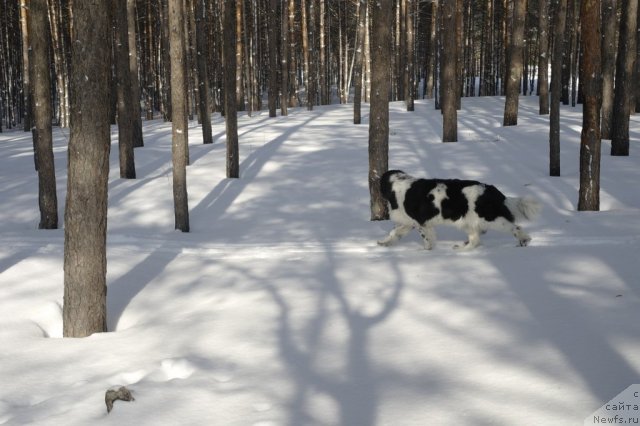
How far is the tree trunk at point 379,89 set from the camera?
10648 millimetres

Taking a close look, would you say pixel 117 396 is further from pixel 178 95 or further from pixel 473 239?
pixel 178 95

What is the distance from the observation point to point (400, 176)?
9094 mm

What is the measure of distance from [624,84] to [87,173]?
48.1ft

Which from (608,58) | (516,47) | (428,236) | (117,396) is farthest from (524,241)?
(516,47)

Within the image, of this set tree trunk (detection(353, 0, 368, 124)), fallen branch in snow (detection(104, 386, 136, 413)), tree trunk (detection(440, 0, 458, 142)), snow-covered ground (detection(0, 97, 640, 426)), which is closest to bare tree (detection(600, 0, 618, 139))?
tree trunk (detection(440, 0, 458, 142))

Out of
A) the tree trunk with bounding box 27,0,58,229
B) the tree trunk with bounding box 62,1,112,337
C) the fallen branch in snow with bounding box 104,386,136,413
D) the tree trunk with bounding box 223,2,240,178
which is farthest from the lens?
the tree trunk with bounding box 223,2,240,178

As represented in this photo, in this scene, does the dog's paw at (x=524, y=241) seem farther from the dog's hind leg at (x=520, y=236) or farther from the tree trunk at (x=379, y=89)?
the tree trunk at (x=379, y=89)

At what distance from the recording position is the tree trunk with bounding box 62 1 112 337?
19.3ft

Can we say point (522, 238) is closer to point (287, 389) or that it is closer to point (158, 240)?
point (287, 389)

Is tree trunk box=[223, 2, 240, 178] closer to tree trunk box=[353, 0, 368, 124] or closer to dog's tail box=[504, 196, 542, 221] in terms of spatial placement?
tree trunk box=[353, 0, 368, 124]

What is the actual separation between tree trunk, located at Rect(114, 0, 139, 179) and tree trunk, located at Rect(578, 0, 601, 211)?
A: 36.6 ft

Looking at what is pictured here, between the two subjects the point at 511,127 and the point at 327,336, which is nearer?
the point at 327,336

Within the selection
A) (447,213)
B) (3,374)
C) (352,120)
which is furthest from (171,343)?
(352,120)

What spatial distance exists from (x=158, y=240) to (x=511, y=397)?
7866 millimetres
